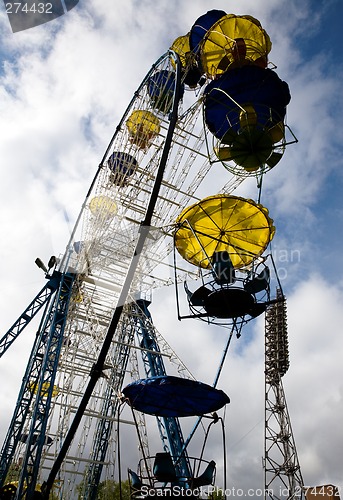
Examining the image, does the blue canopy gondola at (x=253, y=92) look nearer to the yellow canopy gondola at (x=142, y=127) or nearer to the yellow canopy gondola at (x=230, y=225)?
the yellow canopy gondola at (x=230, y=225)

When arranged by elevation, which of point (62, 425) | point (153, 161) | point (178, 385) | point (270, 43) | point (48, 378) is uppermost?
point (270, 43)

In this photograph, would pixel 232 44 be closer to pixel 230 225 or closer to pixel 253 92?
pixel 253 92

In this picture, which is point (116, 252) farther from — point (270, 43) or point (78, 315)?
point (270, 43)

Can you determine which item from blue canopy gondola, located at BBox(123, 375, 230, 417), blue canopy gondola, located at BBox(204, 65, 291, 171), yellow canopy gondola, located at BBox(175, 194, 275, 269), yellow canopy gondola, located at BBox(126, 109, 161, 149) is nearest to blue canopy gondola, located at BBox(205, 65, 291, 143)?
blue canopy gondola, located at BBox(204, 65, 291, 171)

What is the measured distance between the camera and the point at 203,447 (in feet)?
26.0

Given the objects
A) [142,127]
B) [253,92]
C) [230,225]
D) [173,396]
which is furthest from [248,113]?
[142,127]

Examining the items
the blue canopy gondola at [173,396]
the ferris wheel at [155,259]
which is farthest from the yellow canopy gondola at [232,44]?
the blue canopy gondola at [173,396]

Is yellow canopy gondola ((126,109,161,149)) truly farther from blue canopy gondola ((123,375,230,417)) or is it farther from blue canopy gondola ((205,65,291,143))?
blue canopy gondola ((123,375,230,417))

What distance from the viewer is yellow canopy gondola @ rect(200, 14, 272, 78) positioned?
13.0 metres

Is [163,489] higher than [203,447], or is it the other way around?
[203,447]

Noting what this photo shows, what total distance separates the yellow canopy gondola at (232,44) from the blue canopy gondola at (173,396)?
982cm

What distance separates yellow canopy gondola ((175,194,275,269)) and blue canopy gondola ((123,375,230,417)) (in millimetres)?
3470

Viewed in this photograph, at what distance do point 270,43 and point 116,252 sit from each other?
963 cm

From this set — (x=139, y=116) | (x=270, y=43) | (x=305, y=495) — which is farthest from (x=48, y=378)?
(x=305, y=495)
